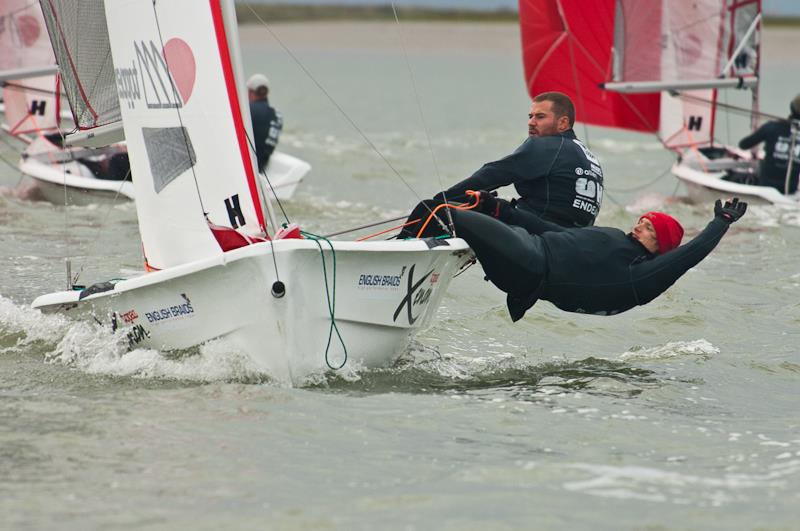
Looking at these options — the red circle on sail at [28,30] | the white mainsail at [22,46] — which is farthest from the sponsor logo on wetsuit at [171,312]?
the red circle on sail at [28,30]

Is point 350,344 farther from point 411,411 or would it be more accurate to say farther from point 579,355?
point 579,355

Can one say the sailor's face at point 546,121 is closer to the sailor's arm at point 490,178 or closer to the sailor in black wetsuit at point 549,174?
the sailor in black wetsuit at point 549,174

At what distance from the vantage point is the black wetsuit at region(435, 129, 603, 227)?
6.05 meters

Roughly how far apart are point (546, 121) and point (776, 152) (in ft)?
22.2

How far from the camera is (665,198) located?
14.2 meters

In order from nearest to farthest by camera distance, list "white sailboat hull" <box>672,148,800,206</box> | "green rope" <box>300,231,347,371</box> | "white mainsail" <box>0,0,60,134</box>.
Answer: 1. "green rope" <box>300,231,347,371</box>
2. "white sailboat hull" <box>672,148,800,206</box>
3. "white mainsail" <box>0,0,60,134</box>

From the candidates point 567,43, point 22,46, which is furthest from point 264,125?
point 567,43

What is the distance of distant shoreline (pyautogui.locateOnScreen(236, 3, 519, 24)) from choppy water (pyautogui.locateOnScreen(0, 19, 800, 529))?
63.7 meters

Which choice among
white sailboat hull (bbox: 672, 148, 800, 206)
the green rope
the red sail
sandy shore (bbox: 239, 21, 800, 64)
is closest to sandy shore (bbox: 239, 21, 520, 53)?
sandy shore (bbox: 239, 21, 800, 64)

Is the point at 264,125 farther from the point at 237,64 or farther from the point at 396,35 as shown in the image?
the point at 396,35

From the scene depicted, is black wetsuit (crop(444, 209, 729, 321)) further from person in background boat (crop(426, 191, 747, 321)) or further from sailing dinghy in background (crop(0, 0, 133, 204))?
sailing dinghy in background (crop(0, 0, 133, 204))

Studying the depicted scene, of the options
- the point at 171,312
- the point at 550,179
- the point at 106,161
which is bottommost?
the point at 106,161

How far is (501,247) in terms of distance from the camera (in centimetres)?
565

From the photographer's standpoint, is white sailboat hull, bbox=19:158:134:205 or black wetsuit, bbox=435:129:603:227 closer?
black wetsuit, bbox=435:129:603:227
